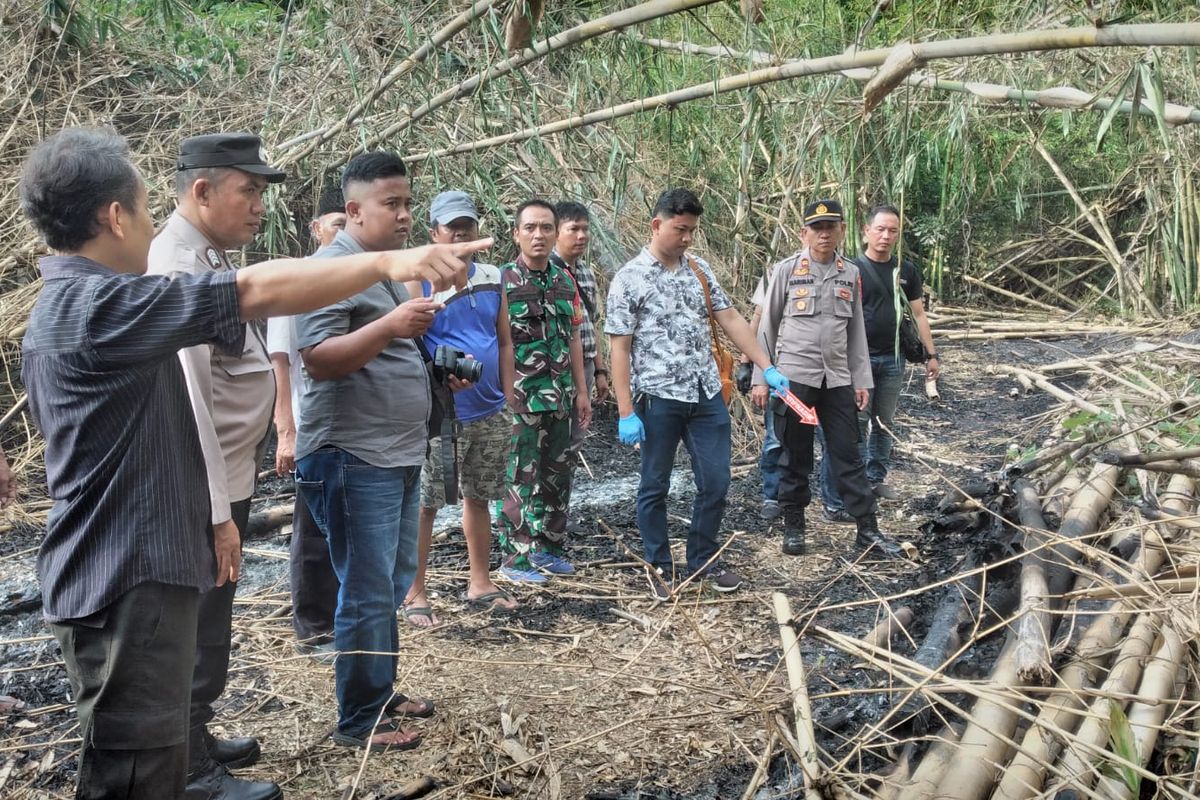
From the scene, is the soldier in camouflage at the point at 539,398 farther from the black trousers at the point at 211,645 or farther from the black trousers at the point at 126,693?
the black trousers at the point at 126,693

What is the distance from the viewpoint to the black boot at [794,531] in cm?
565

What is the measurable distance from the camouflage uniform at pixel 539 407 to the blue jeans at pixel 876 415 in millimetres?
1864

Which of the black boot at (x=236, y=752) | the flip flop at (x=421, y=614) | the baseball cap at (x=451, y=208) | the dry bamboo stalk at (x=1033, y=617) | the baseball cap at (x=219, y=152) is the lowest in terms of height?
the flip flop at (x=421, y=614)

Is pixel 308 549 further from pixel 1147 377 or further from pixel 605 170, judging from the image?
pixel 1147 377

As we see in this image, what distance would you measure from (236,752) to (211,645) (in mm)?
444

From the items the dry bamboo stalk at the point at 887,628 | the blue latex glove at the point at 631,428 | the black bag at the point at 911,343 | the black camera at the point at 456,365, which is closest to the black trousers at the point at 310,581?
the black camera at the point at 456,365

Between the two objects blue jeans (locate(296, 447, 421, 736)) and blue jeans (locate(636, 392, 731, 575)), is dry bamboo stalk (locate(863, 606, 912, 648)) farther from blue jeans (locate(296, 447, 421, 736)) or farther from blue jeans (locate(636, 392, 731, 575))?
blue jeans (locate(296, 447, 421, 736))

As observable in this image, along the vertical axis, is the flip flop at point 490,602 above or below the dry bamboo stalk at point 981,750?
below

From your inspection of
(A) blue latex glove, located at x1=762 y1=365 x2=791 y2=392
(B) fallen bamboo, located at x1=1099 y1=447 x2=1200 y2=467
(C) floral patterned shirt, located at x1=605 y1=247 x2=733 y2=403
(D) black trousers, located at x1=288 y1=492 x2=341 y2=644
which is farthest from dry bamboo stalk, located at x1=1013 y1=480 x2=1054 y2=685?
(D) black trousers, located at x1=288 y1=492 x2=341 y2=644

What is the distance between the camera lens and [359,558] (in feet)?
10.5

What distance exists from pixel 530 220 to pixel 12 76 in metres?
4.92

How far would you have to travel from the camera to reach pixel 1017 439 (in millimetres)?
7766

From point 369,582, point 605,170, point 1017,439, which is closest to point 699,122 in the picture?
point 605,170

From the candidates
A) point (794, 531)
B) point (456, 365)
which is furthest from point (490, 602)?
point (794, 531)
